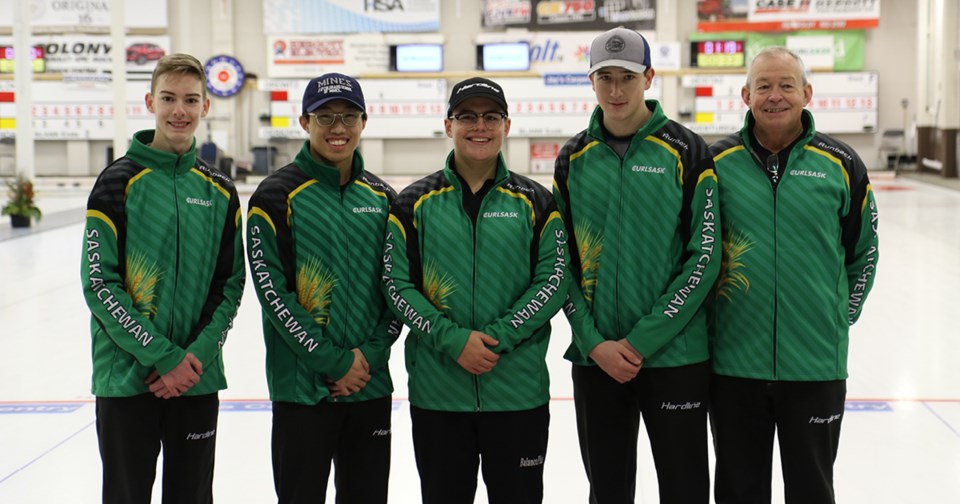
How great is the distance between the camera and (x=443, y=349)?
269 centimetres

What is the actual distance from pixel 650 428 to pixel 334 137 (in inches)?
47.9

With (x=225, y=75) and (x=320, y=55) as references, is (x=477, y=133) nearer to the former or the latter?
(x=320, y=55)

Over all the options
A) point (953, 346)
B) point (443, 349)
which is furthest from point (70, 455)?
point (953, 346)

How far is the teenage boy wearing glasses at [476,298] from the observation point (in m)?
2.76

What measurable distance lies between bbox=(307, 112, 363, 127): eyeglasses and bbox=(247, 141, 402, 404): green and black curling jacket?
10cm

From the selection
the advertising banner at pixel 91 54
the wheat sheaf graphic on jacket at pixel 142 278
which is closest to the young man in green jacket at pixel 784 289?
the wheat sheaf graphic on jacket at pixel 142 278

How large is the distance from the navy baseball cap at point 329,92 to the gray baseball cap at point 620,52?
2.20 ft

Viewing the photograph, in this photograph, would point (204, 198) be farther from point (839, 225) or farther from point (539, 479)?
point (839, 225)

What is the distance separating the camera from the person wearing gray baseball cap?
2785 mm

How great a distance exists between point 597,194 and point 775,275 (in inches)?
21.5

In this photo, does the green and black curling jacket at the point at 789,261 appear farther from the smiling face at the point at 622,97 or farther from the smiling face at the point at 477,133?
the smiling face at the point at 477,133

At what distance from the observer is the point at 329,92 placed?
2.79 m

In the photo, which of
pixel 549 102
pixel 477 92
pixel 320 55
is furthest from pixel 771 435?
pixel 320 55

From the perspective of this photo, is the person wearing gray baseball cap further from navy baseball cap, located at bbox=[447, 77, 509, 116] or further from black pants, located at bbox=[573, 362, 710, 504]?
navy baseball cap, located at bbox=[447, 77, 509, 116]
